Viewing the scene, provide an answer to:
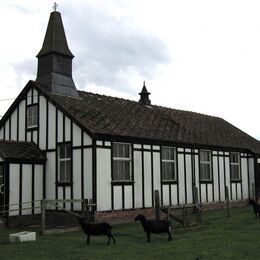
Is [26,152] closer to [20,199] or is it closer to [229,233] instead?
[20,199]

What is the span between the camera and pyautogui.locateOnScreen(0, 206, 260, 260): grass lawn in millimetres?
11578

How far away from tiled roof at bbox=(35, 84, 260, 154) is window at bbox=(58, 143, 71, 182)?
5.63 feet

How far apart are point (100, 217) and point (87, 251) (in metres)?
7.05

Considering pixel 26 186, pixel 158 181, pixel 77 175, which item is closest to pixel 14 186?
pixel 26 186

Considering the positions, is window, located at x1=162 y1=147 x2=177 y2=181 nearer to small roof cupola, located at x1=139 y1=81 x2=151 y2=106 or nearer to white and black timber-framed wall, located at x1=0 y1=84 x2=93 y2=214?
white and black timber-framed wall, located at x1=0 y1=84 x2=93 y2=214

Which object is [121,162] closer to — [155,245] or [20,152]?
[20,152]

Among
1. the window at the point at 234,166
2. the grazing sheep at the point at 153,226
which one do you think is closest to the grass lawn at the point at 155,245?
the grazing sheep at the point at 153,226

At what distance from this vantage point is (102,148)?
20.1m

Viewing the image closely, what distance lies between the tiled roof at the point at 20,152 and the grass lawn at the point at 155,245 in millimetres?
3989

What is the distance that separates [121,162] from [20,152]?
15.8ft

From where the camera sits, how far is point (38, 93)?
75.0 feet

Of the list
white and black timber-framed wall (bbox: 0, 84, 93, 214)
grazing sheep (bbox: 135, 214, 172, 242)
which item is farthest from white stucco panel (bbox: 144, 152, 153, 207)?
grazing sheep (bbox: 135, 214, 172, 242)

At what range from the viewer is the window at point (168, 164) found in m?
23.4

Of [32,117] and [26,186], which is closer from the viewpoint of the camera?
[26,186]
